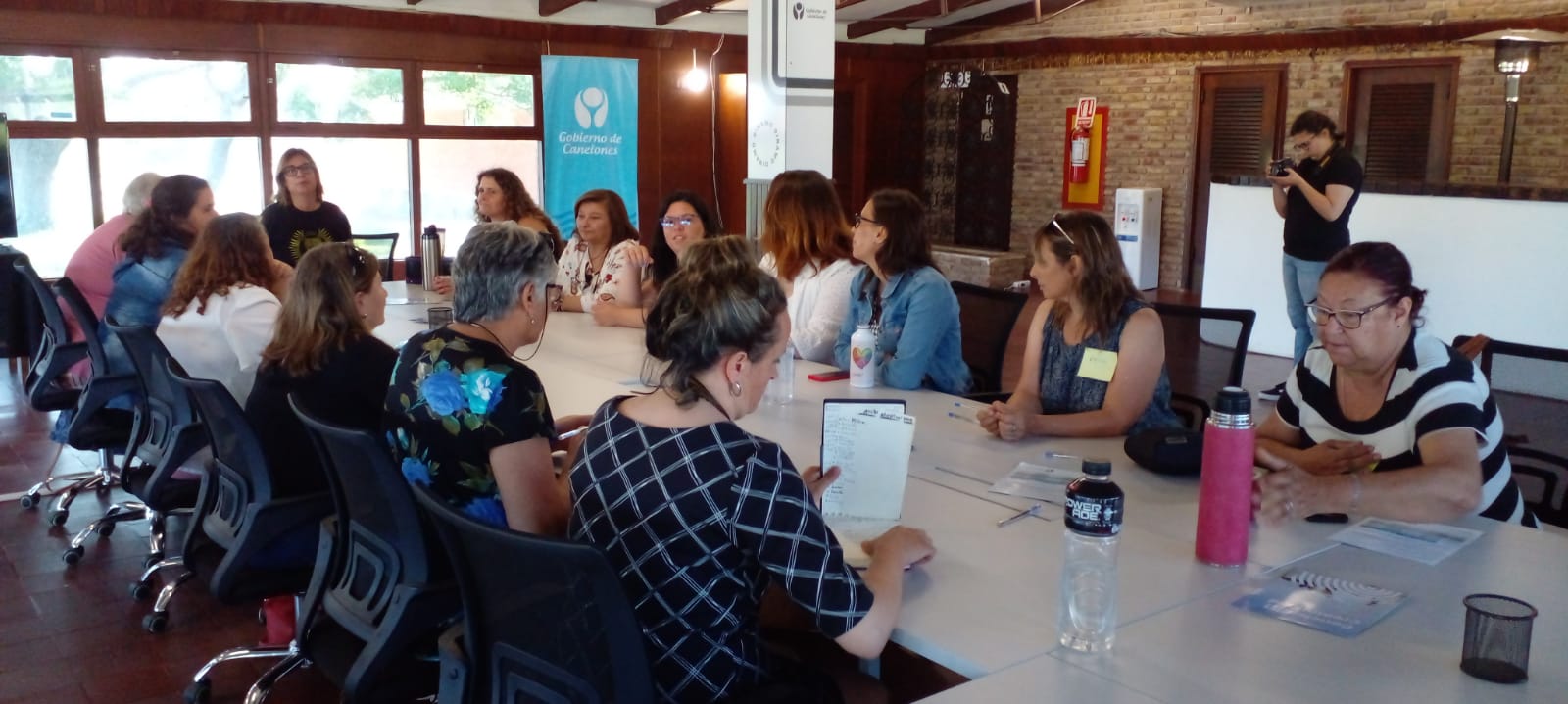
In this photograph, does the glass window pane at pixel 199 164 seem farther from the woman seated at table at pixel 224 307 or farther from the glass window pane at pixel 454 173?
the woman seated at table at pixel 224 307

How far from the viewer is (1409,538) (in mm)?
2086

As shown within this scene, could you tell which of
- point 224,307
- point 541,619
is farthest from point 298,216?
point 541,619

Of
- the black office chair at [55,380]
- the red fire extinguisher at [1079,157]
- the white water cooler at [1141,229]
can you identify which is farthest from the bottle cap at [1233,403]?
the red fire extinguisher at [1079,157]

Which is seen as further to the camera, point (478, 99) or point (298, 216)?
point (478, 99)

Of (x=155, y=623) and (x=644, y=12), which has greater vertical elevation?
(x=644, y=12)

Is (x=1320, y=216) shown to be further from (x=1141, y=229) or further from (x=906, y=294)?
(x=1141, y=229)

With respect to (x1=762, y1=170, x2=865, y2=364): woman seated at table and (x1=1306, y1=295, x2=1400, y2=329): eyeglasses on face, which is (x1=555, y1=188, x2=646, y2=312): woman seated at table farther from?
(x1=1306, y1=295, x2=1400, y2=329): eyeglasses on face

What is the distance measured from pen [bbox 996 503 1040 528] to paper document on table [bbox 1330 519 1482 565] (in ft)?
1.69

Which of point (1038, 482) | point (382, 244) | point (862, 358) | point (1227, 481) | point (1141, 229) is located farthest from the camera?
point (1141, 229)

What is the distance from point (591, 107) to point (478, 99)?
921 millimetres

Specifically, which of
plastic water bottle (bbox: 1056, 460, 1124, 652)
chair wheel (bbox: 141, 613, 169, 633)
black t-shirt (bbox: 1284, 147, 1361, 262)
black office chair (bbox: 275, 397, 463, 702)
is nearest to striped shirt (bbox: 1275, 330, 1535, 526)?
plastic water bottle (bbox: 1056, 460, 1124, 652)

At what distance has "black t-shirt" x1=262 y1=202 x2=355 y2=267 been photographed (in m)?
5.75

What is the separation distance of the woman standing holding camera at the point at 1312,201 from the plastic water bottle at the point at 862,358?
3677mm

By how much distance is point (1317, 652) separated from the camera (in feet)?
5.32
